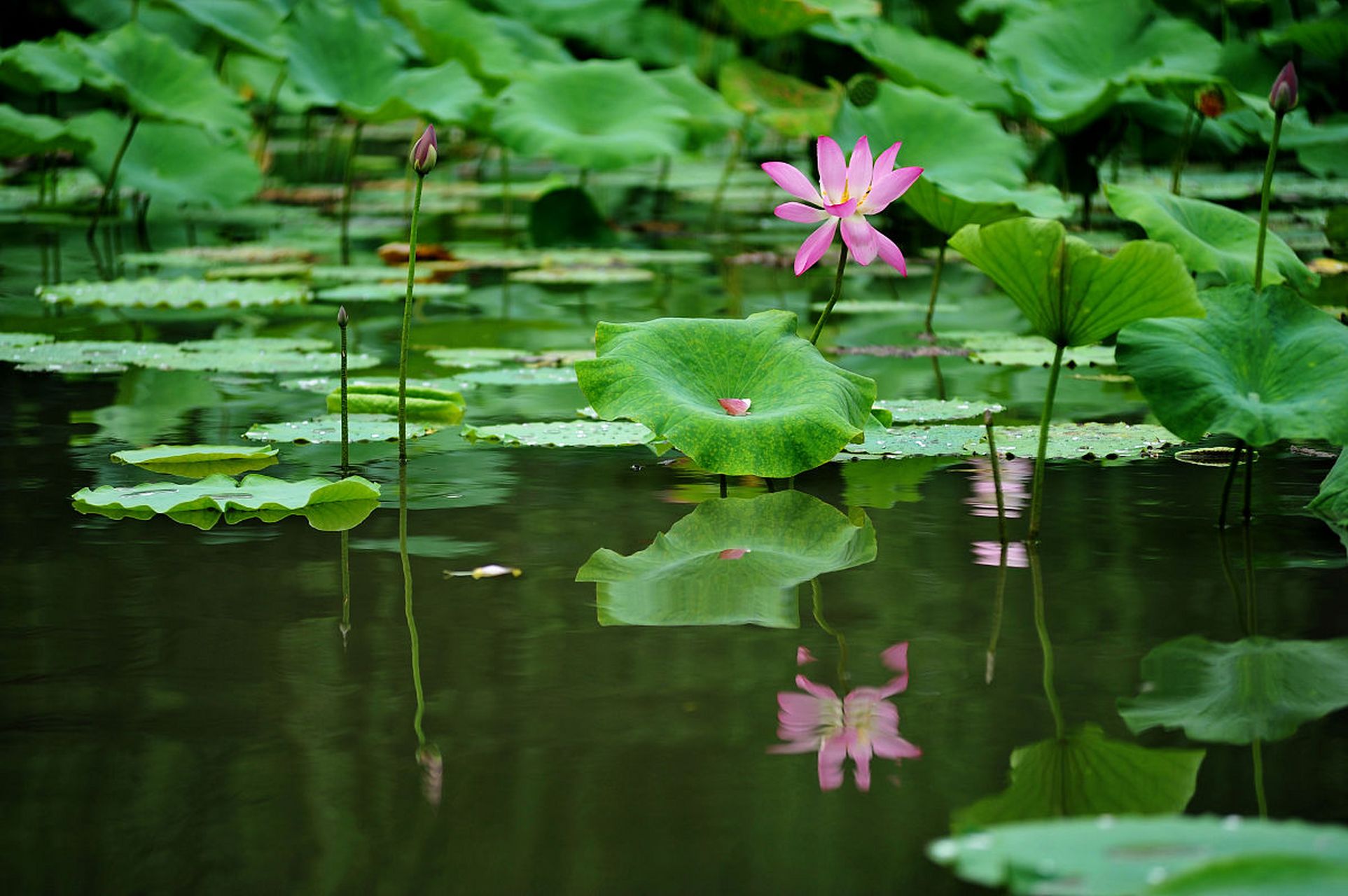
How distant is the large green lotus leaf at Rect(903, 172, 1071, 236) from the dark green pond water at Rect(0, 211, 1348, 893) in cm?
80

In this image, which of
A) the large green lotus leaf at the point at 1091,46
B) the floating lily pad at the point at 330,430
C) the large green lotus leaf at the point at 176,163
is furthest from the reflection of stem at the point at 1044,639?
the large green lotus leaf at the point at 176,163

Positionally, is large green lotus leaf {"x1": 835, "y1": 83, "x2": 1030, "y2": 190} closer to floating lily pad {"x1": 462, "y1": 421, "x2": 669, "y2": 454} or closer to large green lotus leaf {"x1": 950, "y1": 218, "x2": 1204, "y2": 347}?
floating lily pad {"x1": 462, "y1": 421, "x2": 669, "y2": 454}

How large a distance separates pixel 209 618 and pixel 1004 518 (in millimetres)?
861

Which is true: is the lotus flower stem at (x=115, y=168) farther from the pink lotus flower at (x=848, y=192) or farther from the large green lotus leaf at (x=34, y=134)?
the pink lotus flower at (x=848, y=192)

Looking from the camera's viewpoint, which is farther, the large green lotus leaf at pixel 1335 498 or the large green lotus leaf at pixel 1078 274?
the large green lotus leaf at pixel 1335 498

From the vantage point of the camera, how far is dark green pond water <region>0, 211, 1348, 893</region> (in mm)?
1019

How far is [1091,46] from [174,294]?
11.0 feet

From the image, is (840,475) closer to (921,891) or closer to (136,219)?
(921,891)

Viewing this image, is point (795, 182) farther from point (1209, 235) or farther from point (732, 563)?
point (1209, 235)

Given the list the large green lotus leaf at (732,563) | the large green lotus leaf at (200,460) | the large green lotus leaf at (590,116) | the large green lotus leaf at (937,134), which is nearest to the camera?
the large green lotus leaf at (732,563)

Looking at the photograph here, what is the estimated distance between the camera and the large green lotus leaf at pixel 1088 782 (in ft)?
3.46

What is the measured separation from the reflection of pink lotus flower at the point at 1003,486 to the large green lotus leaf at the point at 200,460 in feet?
2.95

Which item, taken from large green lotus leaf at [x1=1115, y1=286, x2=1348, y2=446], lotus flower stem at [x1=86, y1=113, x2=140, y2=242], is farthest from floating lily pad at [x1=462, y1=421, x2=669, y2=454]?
lotus flower stem at [x1=86, y1=113, x2=140, y2=242]

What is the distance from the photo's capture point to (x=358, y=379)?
2.67m
